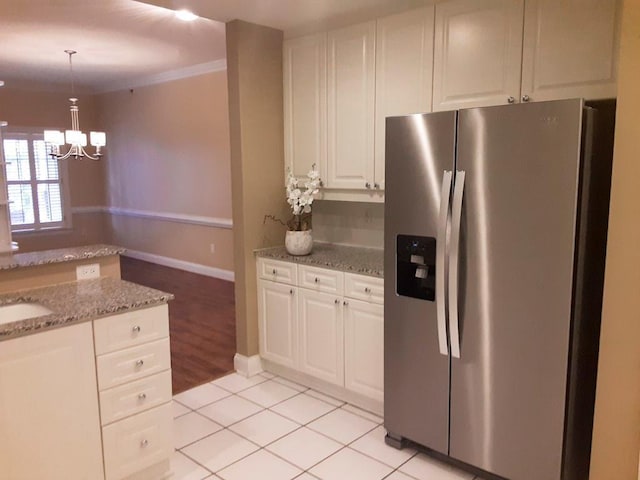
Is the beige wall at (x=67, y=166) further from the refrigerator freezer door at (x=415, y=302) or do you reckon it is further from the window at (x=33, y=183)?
the refrigerator freezer door at (x=415, y=302)

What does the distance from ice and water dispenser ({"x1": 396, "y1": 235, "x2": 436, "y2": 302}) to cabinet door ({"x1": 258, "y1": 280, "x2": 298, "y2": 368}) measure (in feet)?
3.31

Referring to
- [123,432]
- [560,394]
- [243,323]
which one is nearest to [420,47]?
[560,394]

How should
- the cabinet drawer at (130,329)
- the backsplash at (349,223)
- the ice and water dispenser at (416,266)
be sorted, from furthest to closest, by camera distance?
the backsplash at (349,223), the ice and water dispenser at (416,266), the cabinet drawer at (130,329)

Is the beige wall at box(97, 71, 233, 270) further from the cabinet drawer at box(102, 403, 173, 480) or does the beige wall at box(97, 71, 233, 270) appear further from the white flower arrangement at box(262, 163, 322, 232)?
the cabinet drawer at box(102, 403, 173, 480)

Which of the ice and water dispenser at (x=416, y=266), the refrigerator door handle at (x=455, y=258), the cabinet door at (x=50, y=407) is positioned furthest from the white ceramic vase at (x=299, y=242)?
the cabinet door at (x=50, y=407)

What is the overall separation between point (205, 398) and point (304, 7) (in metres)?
2.49

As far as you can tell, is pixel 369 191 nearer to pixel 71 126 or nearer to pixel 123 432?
pixel 123 432

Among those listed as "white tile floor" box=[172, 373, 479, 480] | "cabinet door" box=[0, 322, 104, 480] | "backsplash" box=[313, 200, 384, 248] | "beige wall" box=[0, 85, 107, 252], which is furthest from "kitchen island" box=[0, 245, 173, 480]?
"beige wall" box=[0, 85, 107, 252]

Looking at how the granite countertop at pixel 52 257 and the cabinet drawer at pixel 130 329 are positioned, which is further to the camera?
the granite countertop at pixel 52 257

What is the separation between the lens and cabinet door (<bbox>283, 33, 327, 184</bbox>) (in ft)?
10.7

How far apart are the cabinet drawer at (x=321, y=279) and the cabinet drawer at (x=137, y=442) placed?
1153mm

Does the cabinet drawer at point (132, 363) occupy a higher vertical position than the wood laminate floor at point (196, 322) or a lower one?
higher

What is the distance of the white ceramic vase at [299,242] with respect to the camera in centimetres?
329

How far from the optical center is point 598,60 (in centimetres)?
218
